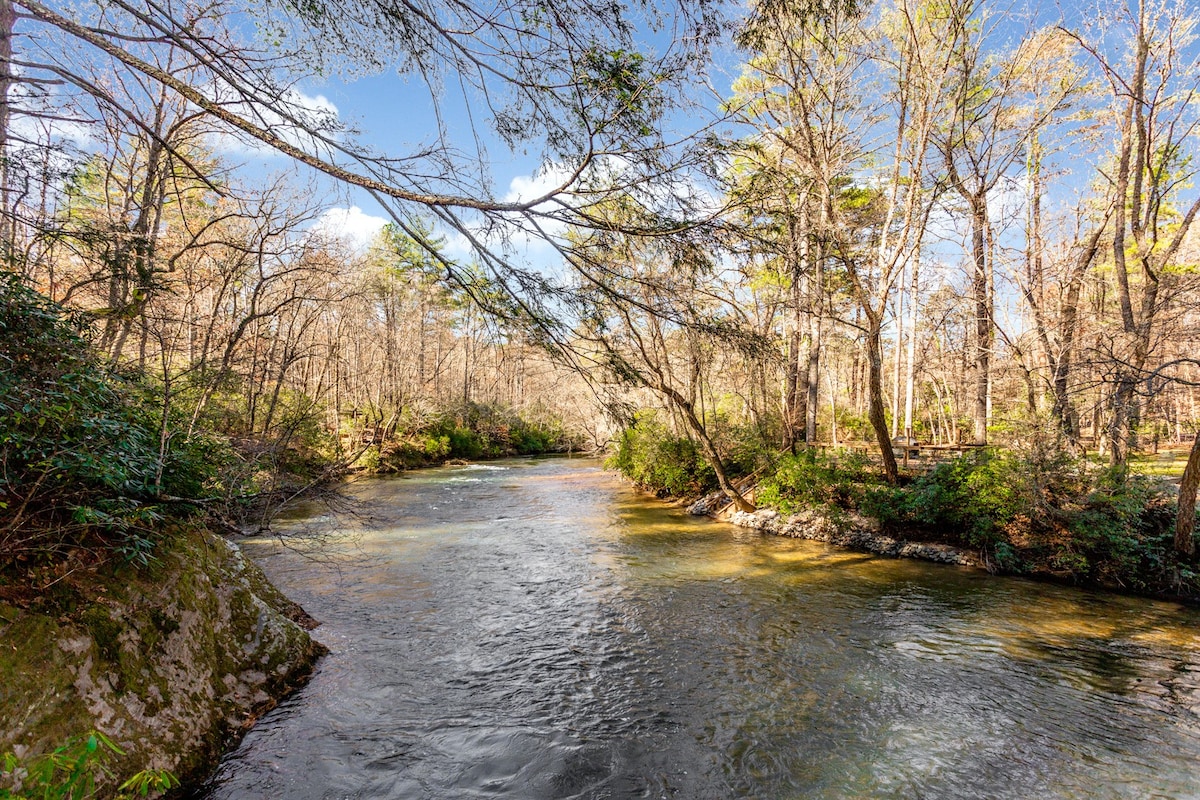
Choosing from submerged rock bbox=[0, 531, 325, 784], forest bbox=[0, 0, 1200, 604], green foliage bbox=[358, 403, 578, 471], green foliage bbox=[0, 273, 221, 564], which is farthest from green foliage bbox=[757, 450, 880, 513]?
green foliage bbox=[358, 403, 578, 471]

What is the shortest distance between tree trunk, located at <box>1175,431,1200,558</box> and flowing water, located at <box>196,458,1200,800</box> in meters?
1.02

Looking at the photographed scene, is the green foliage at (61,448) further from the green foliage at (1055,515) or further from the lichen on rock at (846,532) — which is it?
the green foliage at (1055,515)

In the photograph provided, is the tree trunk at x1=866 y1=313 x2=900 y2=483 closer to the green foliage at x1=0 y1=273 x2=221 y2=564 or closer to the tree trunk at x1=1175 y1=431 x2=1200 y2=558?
the tree trunk at x1=1175 y1=431 x2=1200 y2=558

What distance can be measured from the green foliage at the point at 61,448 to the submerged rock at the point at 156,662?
1.23 ft

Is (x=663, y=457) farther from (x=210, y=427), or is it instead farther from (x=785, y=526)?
(x=210, y=427)

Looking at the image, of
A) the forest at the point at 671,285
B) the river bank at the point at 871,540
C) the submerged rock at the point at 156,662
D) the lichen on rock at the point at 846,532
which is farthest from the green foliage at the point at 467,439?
the submerged rock at the point at 156,662

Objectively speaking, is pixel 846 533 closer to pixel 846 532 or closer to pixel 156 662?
pixel 846 532

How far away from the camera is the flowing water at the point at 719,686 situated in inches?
144

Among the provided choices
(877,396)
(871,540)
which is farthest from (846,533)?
(877,396)

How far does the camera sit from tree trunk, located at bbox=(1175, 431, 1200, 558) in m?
7.05

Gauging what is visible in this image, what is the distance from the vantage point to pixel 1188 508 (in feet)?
23.6

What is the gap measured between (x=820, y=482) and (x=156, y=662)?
439 inches

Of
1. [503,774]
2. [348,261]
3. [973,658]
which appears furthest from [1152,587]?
[348,261]

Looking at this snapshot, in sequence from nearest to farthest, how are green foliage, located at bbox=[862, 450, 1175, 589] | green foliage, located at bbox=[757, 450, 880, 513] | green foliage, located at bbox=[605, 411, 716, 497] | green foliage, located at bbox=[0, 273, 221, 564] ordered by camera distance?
green foliage, located at bbox=[0, 273, 221, 564] < green foliage, located at bbox=[862, 450, 1175, 589] < green foliage, located at bbox=[757, 450, 880, 513] < green foliage, located at bbox=[605, 411, 716, 497]
